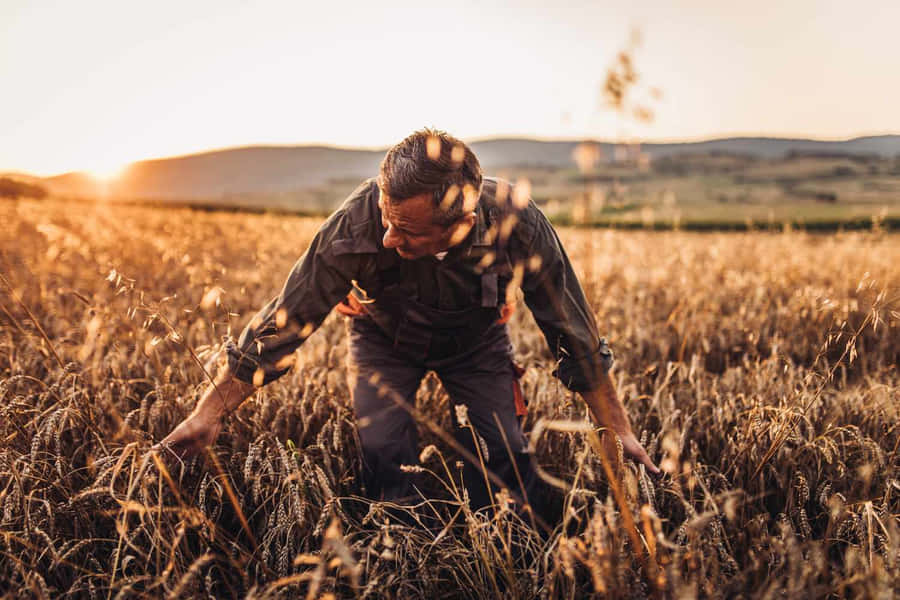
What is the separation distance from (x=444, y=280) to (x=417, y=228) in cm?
48

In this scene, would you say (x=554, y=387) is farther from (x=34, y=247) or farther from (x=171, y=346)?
(x=34, y=247)

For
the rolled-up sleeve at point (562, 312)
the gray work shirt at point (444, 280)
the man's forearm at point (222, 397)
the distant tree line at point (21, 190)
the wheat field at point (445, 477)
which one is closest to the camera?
the wheat field at point (445, 477)

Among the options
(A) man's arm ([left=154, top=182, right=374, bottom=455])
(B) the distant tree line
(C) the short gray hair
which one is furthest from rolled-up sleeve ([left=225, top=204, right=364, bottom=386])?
(B) the distant tree line

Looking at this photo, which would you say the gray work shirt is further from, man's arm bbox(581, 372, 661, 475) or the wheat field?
the wheat field

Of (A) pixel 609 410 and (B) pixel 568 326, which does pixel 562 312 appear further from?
(A) pixel 609 410

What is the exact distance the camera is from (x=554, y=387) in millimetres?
3020

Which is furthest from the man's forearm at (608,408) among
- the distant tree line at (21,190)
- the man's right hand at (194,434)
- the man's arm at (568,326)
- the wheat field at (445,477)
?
the distant tree line at (21,190)

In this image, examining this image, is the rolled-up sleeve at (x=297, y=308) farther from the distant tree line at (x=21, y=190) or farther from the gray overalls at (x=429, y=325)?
the distant tree line at (x=21, y=190)

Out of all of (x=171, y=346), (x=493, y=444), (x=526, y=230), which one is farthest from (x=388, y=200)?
(x=171, y=346)

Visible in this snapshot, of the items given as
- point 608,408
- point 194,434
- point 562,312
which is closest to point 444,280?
point 562,312

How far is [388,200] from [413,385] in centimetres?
117

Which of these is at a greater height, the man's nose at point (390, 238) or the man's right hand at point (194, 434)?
the man's nose at point (390, 238)

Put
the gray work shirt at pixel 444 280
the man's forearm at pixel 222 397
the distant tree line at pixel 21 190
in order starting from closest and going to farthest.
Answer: the man's forearm at pixel 222 397, the gray work shirt at pixel 444 280, the distant tree line at pixel 21 190

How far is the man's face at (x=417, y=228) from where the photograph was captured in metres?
1.97
